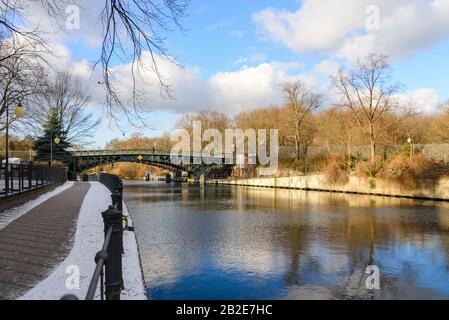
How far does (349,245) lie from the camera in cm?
1328

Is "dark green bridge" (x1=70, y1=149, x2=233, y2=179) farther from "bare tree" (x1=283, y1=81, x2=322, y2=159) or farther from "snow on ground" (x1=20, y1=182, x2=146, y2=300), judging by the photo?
"snow on ground" (x1=20, y1=182, x2=146, y2=300)

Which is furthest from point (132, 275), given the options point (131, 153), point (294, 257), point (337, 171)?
point (131, 153)

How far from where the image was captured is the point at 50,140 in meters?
50.4

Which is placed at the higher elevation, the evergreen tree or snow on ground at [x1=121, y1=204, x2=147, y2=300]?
the evergreen tree

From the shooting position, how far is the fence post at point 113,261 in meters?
5.91

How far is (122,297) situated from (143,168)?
10497 centimetres

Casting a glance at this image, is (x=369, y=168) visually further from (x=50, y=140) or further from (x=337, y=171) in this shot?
(x=50, y=140)

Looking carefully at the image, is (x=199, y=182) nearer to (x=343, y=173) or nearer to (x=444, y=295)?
(x=343, y=173)

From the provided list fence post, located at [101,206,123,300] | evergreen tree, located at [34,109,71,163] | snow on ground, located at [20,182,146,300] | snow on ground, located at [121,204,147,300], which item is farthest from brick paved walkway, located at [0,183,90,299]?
evergreen tree, located at [34,109,71,163]

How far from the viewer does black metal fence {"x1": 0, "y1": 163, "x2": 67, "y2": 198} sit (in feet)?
55.9

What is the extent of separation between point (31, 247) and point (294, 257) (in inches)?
264

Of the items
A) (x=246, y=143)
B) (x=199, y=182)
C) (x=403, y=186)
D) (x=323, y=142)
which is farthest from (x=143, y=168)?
(x=403, y=186)

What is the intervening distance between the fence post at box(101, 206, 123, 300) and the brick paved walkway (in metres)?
1.48

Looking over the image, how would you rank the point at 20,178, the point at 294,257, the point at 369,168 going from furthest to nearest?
the point at 369,168
the point at 20,178
the point at 294,257
